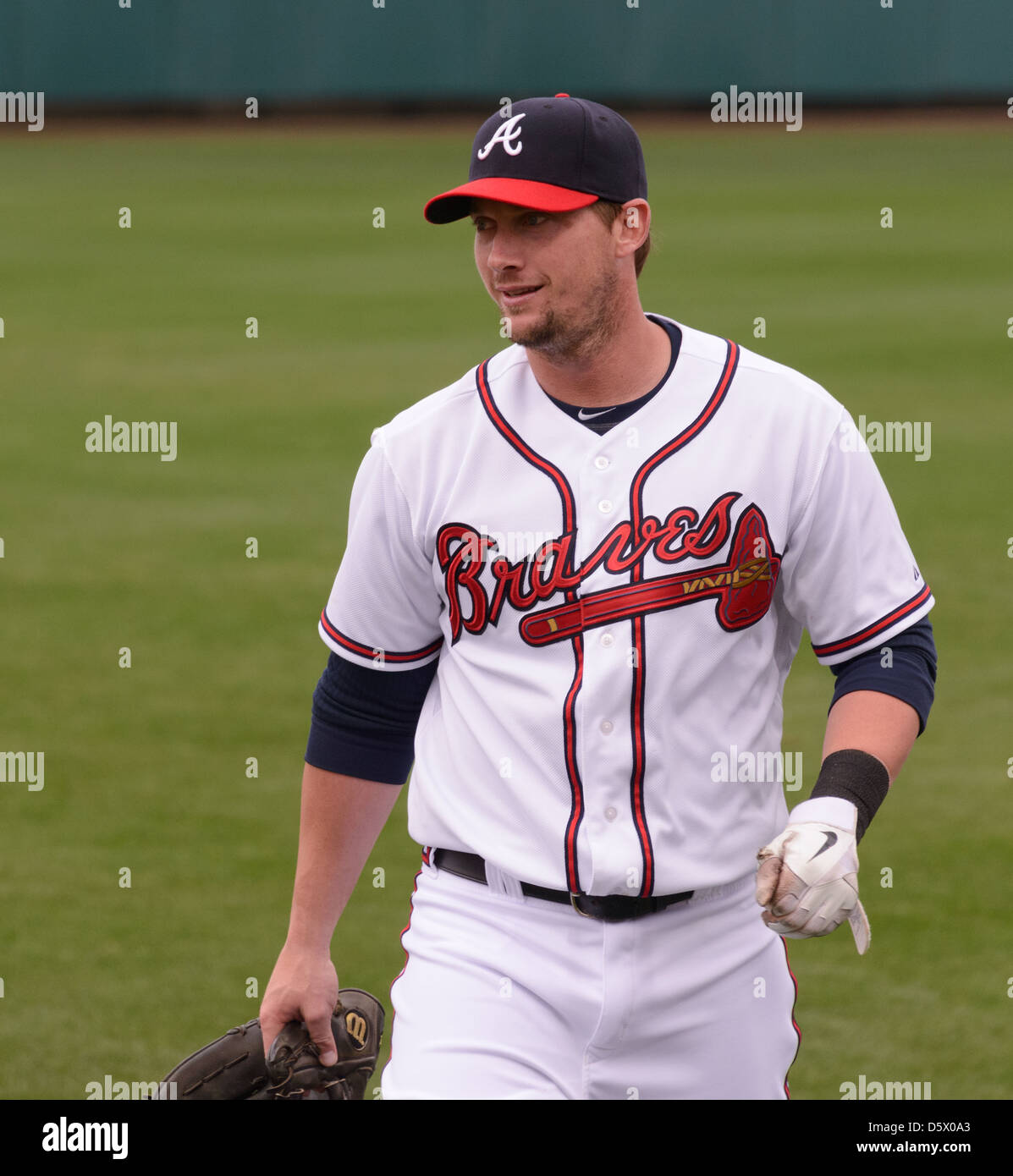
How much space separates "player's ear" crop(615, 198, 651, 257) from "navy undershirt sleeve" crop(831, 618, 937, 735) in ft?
2.89

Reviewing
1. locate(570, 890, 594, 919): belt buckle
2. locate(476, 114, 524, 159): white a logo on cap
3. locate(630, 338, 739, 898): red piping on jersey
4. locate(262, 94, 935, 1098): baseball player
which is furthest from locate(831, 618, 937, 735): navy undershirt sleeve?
locate(476, 114, 524, 159): white a logo on cap

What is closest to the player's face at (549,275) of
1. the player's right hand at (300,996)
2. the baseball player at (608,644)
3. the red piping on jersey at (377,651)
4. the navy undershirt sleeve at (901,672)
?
the baseball player at (608,644)

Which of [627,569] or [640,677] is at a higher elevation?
[627,569]

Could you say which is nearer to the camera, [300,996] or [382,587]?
[382,587]

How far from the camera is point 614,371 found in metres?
3.68

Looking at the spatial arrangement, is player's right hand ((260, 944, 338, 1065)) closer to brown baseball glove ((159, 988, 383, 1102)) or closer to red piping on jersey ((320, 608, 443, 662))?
brown baseball glove ((159, 988, 383, 1102))

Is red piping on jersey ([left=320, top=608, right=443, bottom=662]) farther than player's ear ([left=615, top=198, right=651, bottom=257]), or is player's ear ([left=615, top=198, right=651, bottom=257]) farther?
red piping on jersey ([left=320, top=608, right=443, bottom=662])

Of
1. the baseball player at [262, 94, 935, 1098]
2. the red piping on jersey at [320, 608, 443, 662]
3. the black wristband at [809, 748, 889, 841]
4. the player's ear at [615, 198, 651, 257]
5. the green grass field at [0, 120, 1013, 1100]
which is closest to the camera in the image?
the black wristband at [809, 748, 889, 841]

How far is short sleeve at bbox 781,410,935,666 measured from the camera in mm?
3562

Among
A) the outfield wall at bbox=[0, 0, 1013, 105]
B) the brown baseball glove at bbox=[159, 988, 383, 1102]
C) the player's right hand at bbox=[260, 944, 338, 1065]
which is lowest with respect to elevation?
the brown baseball glove at bbox=[159, 988, 383, 1102]

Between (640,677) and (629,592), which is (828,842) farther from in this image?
(629,592)

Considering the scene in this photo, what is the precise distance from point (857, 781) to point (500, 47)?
34689 mm

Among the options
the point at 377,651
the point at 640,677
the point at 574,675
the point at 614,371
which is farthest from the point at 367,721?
the point at 614,371

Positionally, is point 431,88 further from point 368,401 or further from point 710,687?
point 710,687
